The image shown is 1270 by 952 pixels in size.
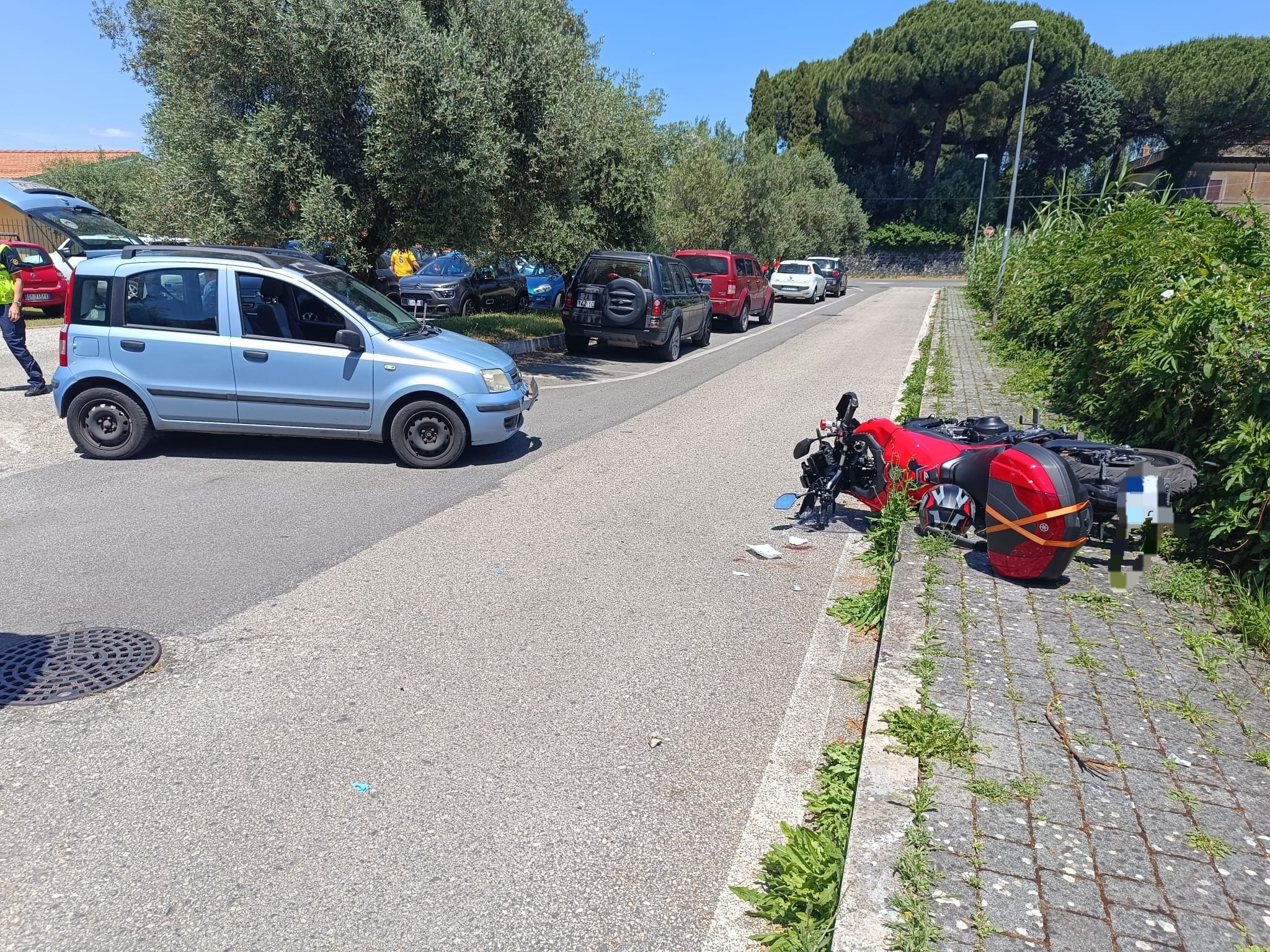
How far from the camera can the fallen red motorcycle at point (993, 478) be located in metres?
4.77

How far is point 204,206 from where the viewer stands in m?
12.2

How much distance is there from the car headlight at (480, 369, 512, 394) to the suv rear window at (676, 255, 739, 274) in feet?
47.1

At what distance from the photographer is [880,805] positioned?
3.14 meters

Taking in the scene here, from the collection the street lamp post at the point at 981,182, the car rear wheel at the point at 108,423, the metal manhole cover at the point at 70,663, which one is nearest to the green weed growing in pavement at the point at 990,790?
the metal manhole cover at the point at 70,663

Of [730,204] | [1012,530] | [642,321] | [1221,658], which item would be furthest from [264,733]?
[730,204]

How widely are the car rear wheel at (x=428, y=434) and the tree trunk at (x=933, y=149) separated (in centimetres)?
5887

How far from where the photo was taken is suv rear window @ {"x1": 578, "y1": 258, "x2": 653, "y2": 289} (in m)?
15.2

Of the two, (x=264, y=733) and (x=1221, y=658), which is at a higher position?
(x=1221, y=658)

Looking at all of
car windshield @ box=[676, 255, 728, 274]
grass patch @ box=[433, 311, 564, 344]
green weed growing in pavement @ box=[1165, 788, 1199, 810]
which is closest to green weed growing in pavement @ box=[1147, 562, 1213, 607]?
green weed growing in pavement @ box=[1165, 788, 1199, 810]

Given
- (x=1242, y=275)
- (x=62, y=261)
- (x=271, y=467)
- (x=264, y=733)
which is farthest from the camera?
(x=62, y=261)

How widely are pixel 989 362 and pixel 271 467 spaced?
11.3 m

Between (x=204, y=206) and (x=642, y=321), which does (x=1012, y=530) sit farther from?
(x=204, y=206)

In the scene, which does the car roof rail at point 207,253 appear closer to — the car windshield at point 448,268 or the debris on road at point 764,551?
the debris on road at point 764,551

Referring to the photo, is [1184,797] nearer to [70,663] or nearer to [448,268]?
[70,663]
